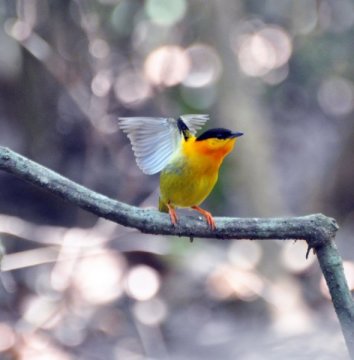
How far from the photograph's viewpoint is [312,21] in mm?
8766

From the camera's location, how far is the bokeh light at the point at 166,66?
25.3 feet

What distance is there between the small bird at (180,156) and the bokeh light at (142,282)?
10.9 feet

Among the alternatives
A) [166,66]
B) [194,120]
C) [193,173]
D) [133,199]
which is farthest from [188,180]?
[166,66]

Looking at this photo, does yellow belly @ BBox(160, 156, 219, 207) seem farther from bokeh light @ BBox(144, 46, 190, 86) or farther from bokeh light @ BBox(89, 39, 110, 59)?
bokeh light @ BBox(144, 46, 190, 86)

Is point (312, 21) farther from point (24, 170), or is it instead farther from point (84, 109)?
point (24, 170)

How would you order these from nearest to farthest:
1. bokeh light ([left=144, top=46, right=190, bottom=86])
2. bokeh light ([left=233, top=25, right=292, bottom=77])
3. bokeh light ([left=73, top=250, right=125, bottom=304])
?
bokeh light ([left=73, top=250, right=125, bottom=304]) < bokeh light ([left=144, top=46, right=190, bottom=86]) < bokeh light ([left=233, top=25, right=292, bottom=77])

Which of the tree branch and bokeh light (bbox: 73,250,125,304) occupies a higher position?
bokeh light (bbox: 73,250,125,304)

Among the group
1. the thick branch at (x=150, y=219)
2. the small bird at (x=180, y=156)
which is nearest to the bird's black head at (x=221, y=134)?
the small bird at (x=180, y=156)

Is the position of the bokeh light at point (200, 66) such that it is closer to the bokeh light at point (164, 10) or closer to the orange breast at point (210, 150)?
the bokeh light at point (164, 10)

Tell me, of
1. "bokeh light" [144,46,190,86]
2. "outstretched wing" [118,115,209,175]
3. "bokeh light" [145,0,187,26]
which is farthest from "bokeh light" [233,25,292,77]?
"outstretched wing" [118,115,209,175]

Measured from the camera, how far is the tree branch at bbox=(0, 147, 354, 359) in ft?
7.40

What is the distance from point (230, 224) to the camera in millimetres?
2418

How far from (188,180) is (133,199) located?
4.03 meters

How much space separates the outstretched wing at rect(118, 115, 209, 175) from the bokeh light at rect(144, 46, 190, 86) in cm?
406
